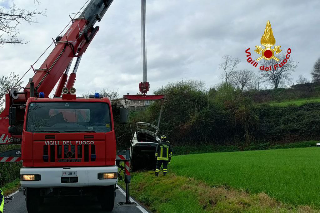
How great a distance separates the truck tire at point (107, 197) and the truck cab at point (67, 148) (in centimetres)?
4

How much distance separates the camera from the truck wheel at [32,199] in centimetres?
908

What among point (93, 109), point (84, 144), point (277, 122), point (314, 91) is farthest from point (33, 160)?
point (314, 91)

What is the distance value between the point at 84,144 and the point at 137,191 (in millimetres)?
5750

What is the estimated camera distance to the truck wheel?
29.8ft

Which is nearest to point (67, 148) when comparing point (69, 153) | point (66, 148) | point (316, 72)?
point (66, 148)

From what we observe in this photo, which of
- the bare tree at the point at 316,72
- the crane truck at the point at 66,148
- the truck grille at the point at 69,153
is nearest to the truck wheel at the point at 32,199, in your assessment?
the crane truck at the point at 66,148

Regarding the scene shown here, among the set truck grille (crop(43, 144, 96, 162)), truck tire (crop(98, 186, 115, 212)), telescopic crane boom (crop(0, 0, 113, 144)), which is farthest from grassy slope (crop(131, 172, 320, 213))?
telescopic crane boom (crop(0, 0, 113, 144))

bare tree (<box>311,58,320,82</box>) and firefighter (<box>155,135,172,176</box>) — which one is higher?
bare tree (<box>311,58,320,82</box>)

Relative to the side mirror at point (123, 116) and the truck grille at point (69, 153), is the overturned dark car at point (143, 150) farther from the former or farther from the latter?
the truck grille at point (69, 153)

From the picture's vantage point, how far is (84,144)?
902 centimetres

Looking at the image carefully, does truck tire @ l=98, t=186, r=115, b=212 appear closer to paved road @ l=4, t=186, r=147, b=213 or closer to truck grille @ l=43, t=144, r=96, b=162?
paved road @ l=4, t=186, r=147, b=213

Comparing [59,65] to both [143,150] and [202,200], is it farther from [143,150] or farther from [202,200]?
[143,150]

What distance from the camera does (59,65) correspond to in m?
12.0

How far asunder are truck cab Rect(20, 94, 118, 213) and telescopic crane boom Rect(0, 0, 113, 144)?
4.01 feet
